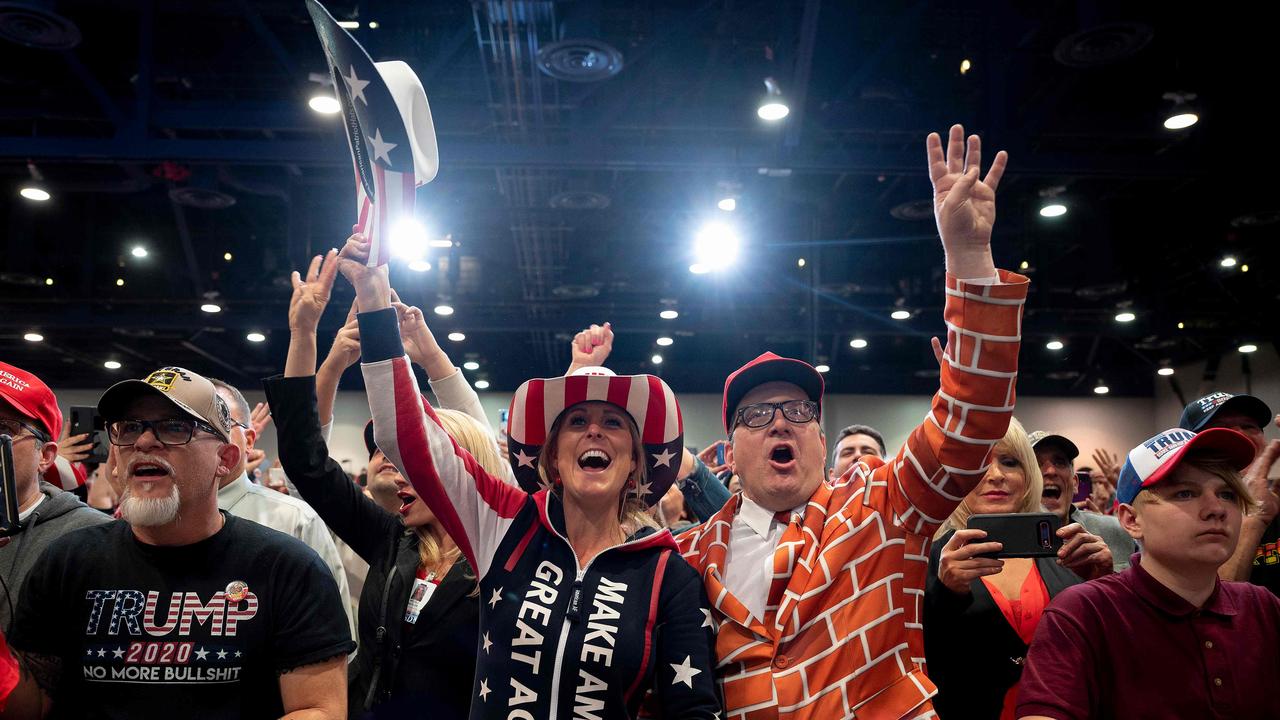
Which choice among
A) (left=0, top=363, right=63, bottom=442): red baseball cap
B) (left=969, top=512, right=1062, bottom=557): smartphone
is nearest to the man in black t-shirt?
(left=0, top=363, right=63, bottom=442): red baseball cap

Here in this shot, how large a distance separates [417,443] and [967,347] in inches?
45.7

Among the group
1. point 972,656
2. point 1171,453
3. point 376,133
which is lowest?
point 972,656

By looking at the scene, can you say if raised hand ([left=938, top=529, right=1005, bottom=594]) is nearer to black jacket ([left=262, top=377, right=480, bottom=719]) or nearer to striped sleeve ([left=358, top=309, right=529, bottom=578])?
striped sleeve ([left=358, top=309, right=529, bottom=578])

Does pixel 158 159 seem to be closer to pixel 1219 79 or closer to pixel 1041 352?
pixel 1219 79

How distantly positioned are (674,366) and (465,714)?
1384 centimetres

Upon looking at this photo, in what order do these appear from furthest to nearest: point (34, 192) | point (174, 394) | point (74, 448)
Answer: point (34, 192) < point (74, 448) < point (174, 394)

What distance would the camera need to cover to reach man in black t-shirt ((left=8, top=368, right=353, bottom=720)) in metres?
1.93

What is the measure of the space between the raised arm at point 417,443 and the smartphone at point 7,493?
2.23ft

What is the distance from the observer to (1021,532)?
2.04 m

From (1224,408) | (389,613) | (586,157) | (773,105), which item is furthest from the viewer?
(586,157)

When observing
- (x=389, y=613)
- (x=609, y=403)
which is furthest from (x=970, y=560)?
(x=389, y=613)

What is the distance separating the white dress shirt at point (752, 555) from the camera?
2.07 meters

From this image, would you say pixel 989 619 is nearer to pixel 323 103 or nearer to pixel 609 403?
pixel 609 403

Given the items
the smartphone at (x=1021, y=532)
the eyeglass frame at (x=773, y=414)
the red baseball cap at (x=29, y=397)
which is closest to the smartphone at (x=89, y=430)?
the red baseball cap at (x=29, y=397)
